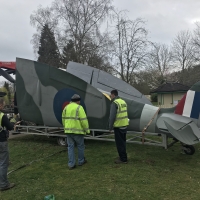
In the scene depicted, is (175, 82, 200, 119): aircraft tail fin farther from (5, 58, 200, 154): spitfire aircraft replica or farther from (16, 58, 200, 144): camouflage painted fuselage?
(16, 58, 200, 144): camouflage painted fuselage

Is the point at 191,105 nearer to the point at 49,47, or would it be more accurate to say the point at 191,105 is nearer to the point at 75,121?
the point at 75,121

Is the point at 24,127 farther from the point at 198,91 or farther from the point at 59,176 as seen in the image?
the point at 198,91

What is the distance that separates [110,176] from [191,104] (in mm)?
2535

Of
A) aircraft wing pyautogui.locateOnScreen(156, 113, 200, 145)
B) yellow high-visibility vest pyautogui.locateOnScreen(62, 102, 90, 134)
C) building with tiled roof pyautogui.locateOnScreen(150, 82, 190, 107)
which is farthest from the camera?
building with tiled roof pyautogui.locateOnScreen(150, 82, 190, 107)

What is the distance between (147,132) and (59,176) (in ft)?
8.11

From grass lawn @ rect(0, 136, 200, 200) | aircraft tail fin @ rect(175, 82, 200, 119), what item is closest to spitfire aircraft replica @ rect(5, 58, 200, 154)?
aircraft tail fin @ rect(175, 82, 200, 119)

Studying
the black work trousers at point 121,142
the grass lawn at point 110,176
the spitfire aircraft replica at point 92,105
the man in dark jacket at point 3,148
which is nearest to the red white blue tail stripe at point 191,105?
the spitfire aircraft replica at point 92,105

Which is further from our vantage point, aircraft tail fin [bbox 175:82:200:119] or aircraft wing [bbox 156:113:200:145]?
aircraft tail fin [bbox 175:82:200:119]

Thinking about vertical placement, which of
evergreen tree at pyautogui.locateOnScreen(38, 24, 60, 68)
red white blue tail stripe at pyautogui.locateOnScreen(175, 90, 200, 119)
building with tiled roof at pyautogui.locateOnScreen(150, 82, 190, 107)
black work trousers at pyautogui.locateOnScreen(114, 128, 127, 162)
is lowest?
black work trousers at pyautogui.locateOnScreen(114, 128, 127, 162)

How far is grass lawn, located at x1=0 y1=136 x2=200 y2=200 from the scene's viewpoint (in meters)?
3.89

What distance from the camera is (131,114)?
6270 mm

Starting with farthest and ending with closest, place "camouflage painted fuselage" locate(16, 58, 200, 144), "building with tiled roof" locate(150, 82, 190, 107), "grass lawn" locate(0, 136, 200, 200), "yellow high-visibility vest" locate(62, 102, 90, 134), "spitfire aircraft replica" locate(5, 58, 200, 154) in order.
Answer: "building with tiled roof" locate(150, 82, 190, 107)
"camouflage painted fuselage" locate(16, 58, 200, 144)
"spitfire aircraft replica" locate(5, 58, 200, 154)
"yellow high-visibility vest" locate(62, 102, 90, 134)
"grass lawn" locate(0, 136, 200, 200)

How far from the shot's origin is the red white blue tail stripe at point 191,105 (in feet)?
17.3

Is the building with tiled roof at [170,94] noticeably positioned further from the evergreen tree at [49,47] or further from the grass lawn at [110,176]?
the grass lawn at [110,176]
